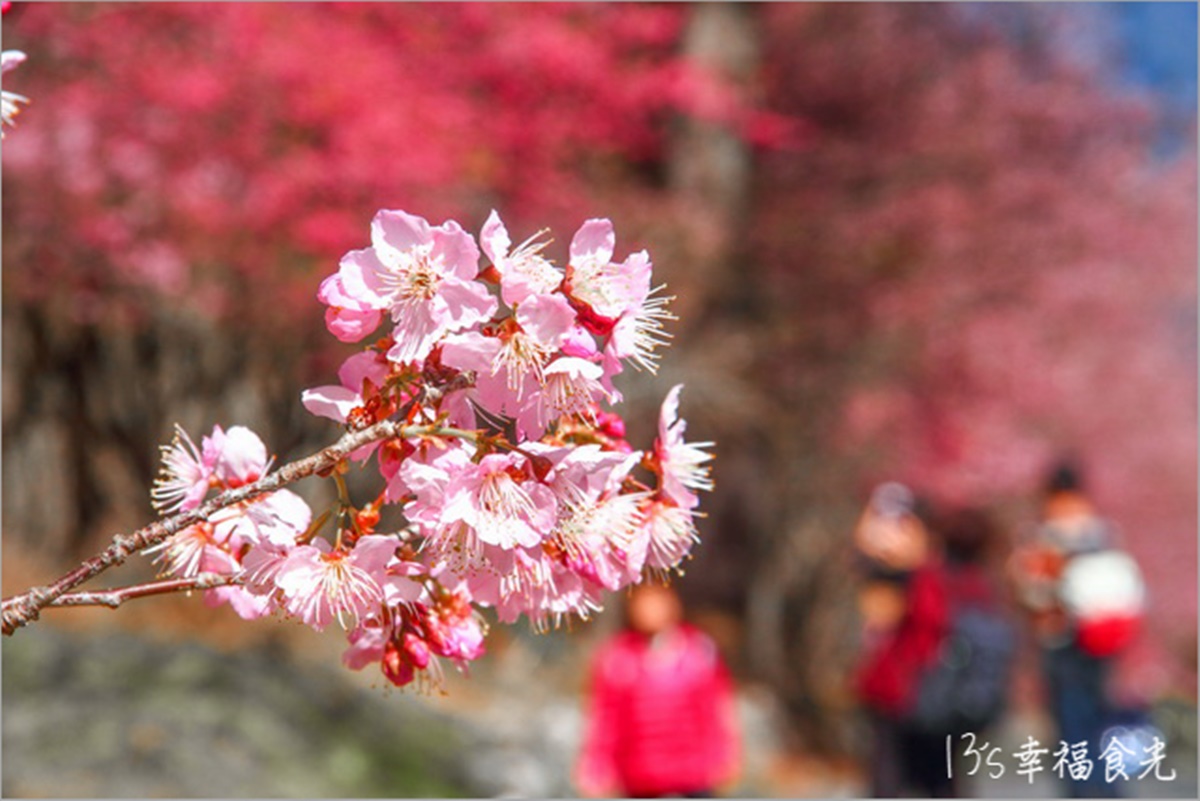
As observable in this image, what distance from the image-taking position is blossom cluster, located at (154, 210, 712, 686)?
1.12 metres

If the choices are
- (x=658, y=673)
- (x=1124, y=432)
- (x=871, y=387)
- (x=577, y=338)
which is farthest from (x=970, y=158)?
(x=577, y=338)

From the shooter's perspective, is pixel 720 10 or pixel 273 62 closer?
pixel 273 62

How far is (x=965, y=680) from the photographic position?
5.06 meters

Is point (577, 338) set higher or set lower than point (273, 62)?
lower

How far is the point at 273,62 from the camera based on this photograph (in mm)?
5977

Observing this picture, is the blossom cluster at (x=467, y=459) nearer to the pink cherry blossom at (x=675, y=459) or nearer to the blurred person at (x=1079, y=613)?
the pink cherry blossom at (x=675, y=459)

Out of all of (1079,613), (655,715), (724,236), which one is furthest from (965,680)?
(724,236)

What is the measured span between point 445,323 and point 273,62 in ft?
16.9

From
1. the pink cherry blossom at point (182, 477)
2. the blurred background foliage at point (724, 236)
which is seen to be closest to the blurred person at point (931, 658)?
the blurred background foliage at point (724, 236)

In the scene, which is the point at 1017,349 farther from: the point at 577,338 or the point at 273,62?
the point at 577,338

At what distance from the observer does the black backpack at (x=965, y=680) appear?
503 cm

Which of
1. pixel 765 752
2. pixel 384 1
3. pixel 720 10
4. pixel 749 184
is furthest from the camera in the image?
pixel 749 184

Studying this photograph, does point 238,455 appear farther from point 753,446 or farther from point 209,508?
point 753,446

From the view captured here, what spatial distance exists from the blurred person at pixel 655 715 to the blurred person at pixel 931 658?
923 mm
